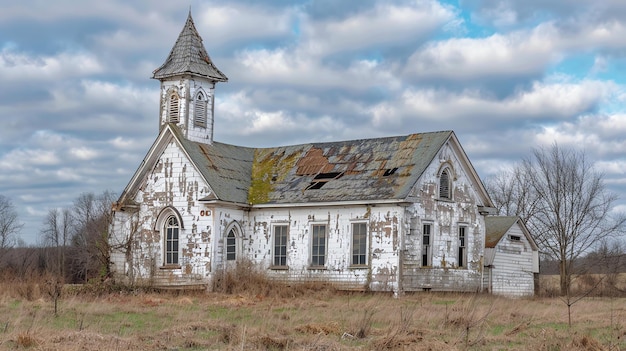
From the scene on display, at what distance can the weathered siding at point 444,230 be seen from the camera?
32.3 m

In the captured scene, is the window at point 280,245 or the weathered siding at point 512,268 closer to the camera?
the window at point 280,245

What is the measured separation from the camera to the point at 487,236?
123ft

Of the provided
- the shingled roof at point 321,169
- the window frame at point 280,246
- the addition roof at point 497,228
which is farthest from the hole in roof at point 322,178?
the addition roof at point 497,228

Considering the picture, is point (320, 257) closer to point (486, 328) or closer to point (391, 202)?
point (391, 202)

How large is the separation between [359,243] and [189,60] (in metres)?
11.3

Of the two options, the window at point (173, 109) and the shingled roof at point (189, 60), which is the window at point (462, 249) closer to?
the shingled roof at point (189, 60)

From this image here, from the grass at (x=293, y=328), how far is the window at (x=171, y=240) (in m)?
8.07

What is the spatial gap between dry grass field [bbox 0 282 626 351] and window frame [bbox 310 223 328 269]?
216 inches

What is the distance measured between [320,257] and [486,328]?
15.9m

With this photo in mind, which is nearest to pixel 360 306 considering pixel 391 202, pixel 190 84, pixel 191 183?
pixel 391 202

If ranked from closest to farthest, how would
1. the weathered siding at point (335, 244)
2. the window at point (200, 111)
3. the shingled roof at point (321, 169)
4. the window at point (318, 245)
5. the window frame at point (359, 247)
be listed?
the weathered siding at point (335, 244), the window frame at point (359, 247), the shingled roof at point (321, 169), the window at point (318, 245), the window at point (200, 111)

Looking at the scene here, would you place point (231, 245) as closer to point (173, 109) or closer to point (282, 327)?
point (173, 109)

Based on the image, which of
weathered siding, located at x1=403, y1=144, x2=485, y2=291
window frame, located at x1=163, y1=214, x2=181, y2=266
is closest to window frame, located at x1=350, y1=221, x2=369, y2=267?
weathered siding, located at x1=403, y1=144, x2=485, y2=291

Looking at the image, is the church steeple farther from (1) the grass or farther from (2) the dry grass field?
(1) the grass
